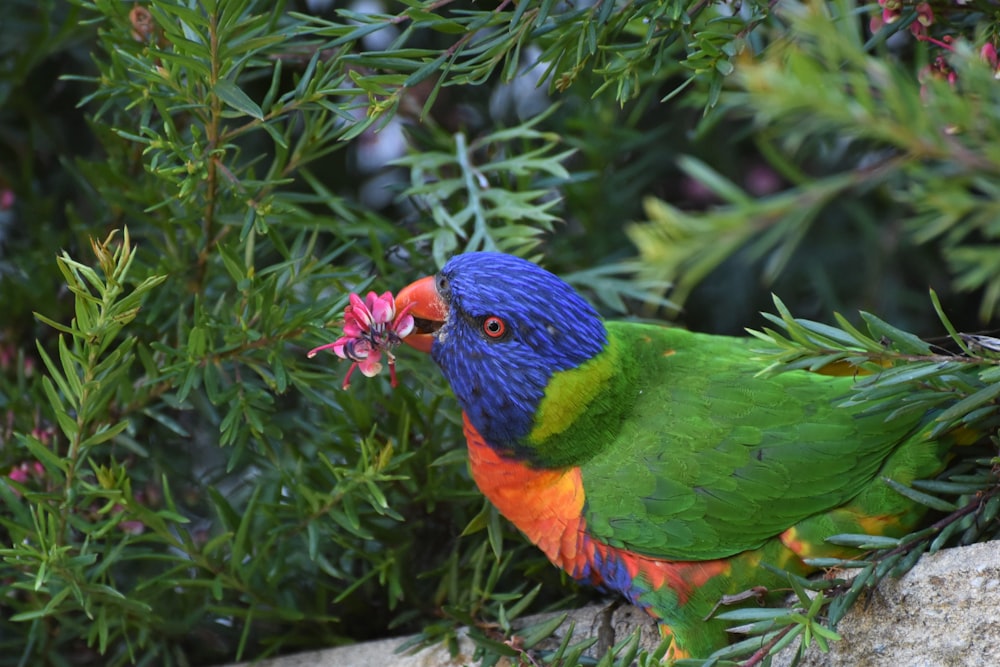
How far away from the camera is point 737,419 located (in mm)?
1268

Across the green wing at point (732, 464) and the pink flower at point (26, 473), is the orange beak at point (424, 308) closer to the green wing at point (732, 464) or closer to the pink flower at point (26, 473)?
the green wing at point (732, 464)

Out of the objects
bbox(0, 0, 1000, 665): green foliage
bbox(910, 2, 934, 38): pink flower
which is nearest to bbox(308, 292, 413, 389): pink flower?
bbox(0, 0, 1000, 665): green foliage

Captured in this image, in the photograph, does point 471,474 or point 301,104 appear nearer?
point 301,104

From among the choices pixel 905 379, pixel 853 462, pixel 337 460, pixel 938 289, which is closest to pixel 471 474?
pixel 337 460

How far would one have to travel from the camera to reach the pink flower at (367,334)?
49.1 inches

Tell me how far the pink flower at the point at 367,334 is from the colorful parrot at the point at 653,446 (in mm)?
89

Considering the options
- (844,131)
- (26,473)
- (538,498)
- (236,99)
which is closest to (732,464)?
(538,498)

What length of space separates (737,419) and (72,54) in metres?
1.34

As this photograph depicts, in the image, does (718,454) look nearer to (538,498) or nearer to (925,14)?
(538,498)

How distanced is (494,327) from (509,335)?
23 millimetres

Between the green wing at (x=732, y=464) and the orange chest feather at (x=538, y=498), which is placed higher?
the green wing at (x=732, y=464)

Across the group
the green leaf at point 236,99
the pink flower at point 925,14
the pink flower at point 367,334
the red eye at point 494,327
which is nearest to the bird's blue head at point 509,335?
the red eye at point 494,327

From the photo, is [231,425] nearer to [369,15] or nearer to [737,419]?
[369,15]

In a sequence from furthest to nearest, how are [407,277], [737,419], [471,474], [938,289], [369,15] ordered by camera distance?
[938,289], [407,277], [471,474], [737,419], [369,15]
